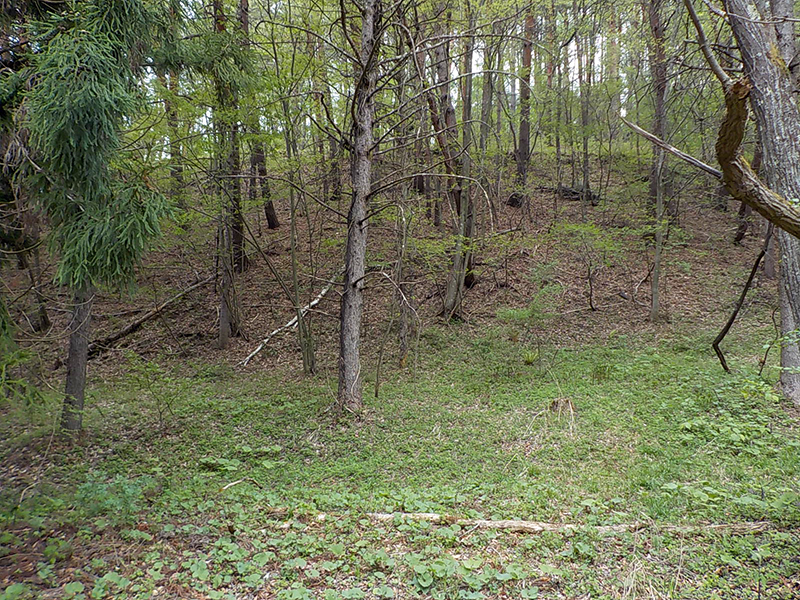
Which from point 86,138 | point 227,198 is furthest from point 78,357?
point 227,198

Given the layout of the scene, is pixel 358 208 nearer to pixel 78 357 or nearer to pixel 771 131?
pixel 78 357

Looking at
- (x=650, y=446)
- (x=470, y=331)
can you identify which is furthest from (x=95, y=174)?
(x=470, y=331)

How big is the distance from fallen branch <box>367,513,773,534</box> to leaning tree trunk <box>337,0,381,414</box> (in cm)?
291

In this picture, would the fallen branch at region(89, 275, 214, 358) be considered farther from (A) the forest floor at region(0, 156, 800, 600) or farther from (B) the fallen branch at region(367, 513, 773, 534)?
(B) the fallen branch at region(367, 513, 773, 534)

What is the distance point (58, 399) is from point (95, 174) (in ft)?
6.93

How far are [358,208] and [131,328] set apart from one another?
7.64 m

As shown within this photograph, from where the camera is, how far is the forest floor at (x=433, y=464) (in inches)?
106

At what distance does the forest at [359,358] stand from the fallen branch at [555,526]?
0.09ft

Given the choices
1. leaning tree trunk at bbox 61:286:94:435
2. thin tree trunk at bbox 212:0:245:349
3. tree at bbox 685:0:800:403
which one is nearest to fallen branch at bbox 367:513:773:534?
tree at bbox 685:0:800:403

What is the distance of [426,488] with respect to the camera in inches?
173

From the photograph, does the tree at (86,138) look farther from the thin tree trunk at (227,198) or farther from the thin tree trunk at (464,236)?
the thin tree trunk at (464,236)

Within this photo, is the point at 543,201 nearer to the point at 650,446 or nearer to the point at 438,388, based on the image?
the point at 438,388

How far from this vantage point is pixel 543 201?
16203 mm

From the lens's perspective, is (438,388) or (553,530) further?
(438,388)
